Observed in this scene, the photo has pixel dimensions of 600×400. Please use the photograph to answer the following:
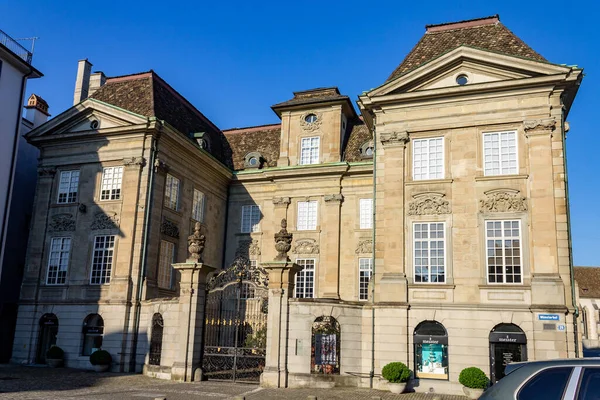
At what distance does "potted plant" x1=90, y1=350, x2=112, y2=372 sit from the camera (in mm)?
27484

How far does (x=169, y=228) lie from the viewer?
106 ft

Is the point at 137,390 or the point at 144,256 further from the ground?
the point at 144,256

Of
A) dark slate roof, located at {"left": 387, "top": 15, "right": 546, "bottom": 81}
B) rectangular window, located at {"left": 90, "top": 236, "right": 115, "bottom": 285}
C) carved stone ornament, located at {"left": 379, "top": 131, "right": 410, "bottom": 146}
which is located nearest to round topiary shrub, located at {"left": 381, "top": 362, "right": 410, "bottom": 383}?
carved stone ornament, located at {"left": 379, "top": 131, "right": 410, "bottom": 146}

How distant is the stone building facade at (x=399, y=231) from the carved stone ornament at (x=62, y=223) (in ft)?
0.22

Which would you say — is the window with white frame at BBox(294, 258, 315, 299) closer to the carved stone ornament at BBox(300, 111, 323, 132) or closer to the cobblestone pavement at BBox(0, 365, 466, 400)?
the carved stone ornament at BBox(300, 111, 323, 132)

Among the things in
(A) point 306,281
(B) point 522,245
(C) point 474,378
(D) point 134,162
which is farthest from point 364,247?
(D) point 134,162

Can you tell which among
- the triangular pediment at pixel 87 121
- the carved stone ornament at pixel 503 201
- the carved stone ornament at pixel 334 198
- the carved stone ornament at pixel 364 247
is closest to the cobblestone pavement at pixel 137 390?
the carved stone ornament at pixel 503 201

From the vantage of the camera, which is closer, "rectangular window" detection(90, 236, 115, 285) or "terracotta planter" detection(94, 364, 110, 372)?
"terracotta planter" detection(94, 364, 110, 372)

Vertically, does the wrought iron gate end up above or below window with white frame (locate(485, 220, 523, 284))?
below

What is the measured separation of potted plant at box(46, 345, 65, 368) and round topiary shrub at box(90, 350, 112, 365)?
2374 mm

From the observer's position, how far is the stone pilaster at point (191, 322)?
23.8m

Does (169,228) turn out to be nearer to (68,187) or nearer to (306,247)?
(68,187)

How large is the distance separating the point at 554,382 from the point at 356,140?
1262 inches

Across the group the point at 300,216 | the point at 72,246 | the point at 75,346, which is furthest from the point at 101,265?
the point at 300,216
